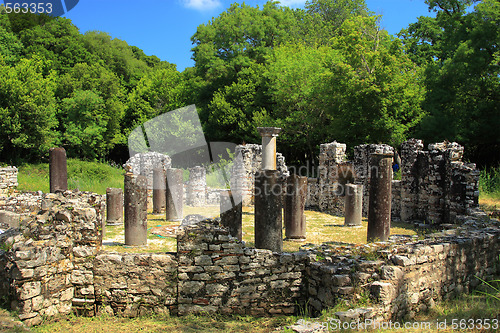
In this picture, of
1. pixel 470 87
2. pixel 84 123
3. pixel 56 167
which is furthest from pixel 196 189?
pixel 84 123

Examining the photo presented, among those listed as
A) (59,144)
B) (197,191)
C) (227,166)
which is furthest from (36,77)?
(197,191)

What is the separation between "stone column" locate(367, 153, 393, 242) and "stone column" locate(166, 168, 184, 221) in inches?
328

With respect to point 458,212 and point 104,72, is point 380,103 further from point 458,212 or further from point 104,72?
point 104,72

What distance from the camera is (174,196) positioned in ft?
52.6

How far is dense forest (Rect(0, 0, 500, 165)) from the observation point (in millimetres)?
20359

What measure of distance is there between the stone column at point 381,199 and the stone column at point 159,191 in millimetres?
9917

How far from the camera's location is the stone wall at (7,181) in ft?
57.2

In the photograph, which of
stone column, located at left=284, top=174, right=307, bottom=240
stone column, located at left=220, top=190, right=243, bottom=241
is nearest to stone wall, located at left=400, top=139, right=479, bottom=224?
stone column, located at left=284, top=174, right=307, bottom=240

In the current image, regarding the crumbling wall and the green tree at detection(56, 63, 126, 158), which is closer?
the crumbling wall

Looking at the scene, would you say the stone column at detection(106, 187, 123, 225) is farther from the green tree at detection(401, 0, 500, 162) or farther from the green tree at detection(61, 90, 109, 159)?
the green tree at detection(61, 90, 109, 159)

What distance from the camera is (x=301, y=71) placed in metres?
28.1

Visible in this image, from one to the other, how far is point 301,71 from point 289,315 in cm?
2353

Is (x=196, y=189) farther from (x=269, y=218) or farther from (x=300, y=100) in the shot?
(x=269, y=218)

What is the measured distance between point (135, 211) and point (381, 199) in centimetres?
717
